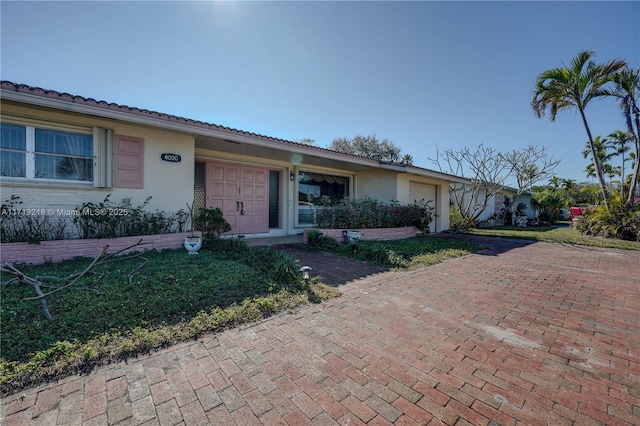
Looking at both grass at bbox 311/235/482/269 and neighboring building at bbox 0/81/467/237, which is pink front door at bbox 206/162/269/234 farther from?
grass at bbox 311/235/482/269

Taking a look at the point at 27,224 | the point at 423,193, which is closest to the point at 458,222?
the point at 423,193

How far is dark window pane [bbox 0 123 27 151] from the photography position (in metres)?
5.16

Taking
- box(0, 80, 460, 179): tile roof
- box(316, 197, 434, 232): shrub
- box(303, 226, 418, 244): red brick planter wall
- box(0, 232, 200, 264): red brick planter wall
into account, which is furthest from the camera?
box(316, 197, 434, 232): shrub

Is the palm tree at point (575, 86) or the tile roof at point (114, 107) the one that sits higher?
the palm tree at point (575, 86)

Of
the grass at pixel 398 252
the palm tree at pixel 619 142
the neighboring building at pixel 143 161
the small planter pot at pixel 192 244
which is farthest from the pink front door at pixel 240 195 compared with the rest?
the palm tree at pixel 619 142

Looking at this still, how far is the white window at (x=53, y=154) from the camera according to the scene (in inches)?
206

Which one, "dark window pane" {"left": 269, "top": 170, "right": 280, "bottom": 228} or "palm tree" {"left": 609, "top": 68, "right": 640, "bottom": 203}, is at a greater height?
"palm tree" {"left": 609, "top": 68, "right": 640, "bottom": 203}

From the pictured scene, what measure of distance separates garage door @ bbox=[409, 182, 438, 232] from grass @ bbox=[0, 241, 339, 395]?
896 cm

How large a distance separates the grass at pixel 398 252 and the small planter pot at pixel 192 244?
316cm

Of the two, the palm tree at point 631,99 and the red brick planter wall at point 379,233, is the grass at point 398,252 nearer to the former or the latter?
the red brick planter wall at point 379,233

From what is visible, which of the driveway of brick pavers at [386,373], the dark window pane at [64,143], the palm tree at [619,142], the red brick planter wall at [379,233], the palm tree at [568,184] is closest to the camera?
the driveway of brick pavers at [386,373]

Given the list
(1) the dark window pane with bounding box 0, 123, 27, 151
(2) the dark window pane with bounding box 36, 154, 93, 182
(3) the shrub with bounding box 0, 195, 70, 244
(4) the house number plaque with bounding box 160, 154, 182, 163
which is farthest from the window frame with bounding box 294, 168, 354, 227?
(1) the dark window pane with bounding box 0, 123, 27, 151

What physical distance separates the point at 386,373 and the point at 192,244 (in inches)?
204

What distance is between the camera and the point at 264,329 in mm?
3008
